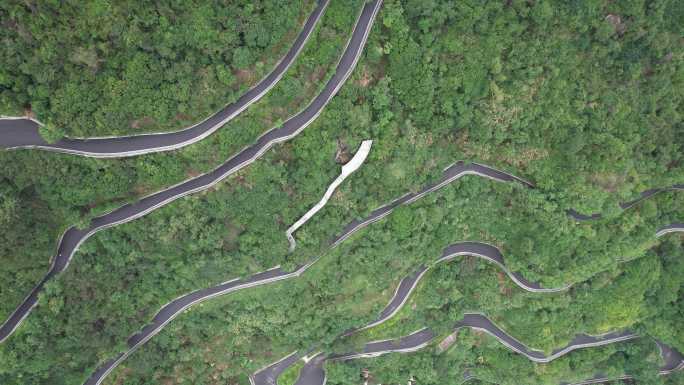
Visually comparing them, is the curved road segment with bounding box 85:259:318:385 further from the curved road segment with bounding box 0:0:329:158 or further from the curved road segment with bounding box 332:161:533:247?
the curved road segment with bounding box 0:0:329:158

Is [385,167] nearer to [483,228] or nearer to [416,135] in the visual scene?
[416,135]

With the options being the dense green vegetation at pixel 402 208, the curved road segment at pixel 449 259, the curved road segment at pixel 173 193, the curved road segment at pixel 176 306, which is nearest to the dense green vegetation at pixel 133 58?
the dense green vegetation at pixel 402 208

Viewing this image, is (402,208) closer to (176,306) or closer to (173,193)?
(173,193)

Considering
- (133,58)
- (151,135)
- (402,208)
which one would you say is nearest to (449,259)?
(402,208)

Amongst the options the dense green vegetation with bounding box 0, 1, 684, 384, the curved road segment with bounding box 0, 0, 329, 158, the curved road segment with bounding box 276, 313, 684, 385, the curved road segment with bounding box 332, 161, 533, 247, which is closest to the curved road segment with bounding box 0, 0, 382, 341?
the dense green vegetation with bounding box 0, 1, 684, 384

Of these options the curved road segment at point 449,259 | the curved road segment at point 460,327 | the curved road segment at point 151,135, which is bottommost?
the curved road segment at point 460,327

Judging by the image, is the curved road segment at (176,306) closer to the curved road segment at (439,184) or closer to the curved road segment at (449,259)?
the curved road segment at (439,184)
